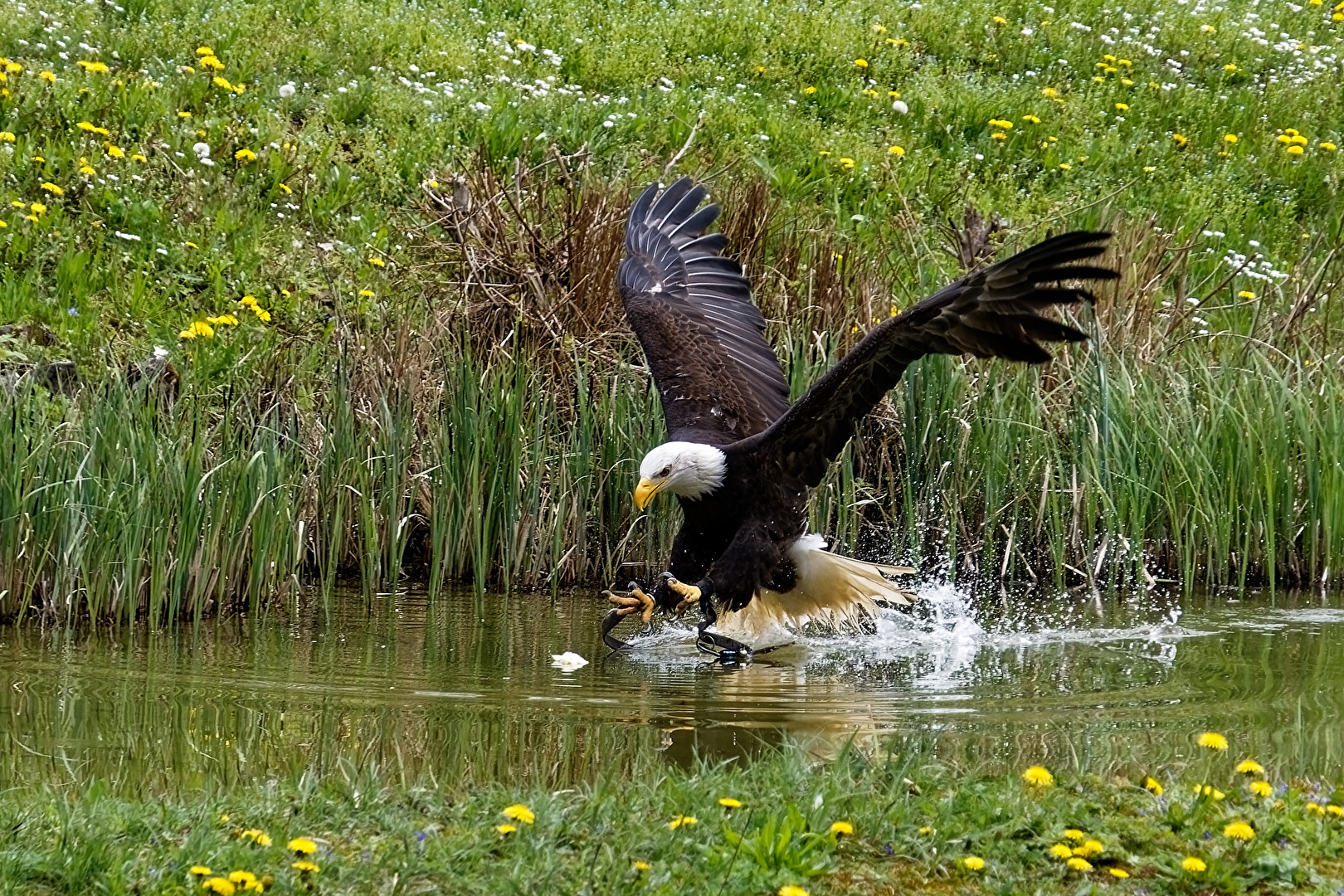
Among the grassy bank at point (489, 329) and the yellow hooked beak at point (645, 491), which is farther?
the grassy bank at point (489, 329)

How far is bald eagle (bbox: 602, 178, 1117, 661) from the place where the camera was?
555 cm

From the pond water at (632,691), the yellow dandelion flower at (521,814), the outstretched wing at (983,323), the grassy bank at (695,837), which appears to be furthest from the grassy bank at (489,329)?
the yellow dandelion flower at (521,814)

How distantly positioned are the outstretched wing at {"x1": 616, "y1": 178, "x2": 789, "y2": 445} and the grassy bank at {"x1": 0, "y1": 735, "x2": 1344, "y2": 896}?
3.09 meters

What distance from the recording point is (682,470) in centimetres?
647

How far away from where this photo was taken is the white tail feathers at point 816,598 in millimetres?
7031

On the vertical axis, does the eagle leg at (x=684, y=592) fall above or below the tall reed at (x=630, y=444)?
below

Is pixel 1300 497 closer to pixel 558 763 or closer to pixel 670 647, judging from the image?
pixel 670 647

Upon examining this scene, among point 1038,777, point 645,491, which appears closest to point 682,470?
point 645,491

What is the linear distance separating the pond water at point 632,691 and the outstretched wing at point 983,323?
104 cm

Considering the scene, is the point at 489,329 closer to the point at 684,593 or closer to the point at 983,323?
the point at 684,593

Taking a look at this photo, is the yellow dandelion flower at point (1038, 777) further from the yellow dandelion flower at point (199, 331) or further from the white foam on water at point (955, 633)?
the yellow dandelion flower at point (199, 331)

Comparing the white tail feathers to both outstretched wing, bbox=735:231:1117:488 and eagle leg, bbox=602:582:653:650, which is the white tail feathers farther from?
outstretched wing, bbox=735:231:1117:488

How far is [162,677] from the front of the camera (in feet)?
18.7

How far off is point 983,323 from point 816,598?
187 cm
